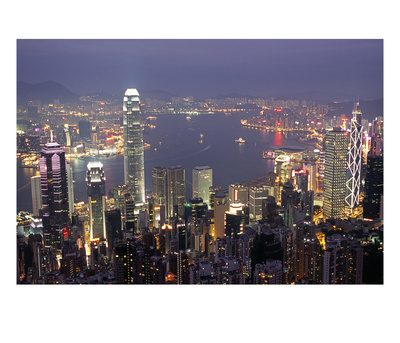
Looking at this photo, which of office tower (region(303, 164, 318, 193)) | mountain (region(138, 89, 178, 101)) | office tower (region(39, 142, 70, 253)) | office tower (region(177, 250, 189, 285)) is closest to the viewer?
office tower (region(177, 250, 189, 285))

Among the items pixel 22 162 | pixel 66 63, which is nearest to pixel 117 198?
pixel 22 162

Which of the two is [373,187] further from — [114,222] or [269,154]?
[114,222]

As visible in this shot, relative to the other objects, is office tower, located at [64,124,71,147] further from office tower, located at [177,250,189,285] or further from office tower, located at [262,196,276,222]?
office tower, located at [262,196,276,222]

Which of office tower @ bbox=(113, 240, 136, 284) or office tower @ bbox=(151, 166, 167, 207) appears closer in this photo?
office tower @ bbox=(113, 240, 136, 284)

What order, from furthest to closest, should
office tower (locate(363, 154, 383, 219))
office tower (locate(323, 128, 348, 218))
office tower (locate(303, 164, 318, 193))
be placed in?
office tower (locate(303, 164, 318, 193)), office tower (locate(323, 128, 348, 218)), office tower (locate(363, 154, 383, 219))

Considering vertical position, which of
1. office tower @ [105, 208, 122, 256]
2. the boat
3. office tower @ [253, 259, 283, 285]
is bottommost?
office tower @ [253, 259, 283, 285]

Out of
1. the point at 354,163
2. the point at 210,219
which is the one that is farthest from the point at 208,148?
the point at 354,163

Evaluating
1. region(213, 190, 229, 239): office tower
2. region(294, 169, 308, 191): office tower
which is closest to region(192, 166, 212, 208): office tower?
region(213, 190, 229, 239): office tower

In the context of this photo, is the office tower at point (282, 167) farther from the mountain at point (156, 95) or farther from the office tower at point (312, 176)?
the mountain at point (156, 95)
